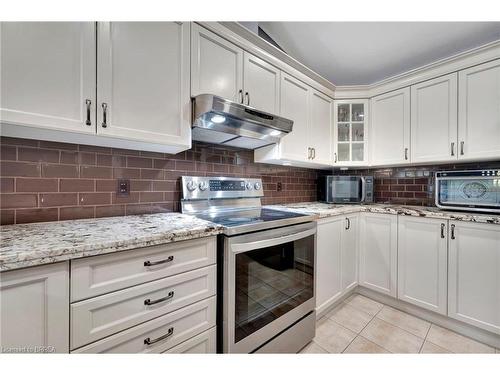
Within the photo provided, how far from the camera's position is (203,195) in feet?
5.38

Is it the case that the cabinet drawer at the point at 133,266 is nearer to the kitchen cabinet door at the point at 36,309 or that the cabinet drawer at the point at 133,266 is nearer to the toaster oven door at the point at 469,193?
the kitchen cabinet door at the point at 36,309

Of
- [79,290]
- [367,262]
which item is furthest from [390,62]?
[79,290]

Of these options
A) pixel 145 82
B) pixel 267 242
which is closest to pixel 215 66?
pixel 145 82

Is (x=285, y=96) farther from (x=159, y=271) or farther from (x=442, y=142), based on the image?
(x=159, y=271)

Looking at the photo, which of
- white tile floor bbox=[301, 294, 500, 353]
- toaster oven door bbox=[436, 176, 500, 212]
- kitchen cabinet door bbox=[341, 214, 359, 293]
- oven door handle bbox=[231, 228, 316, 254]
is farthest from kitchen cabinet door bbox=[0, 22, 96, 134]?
toaster oven door bbox=[436, 176, 500, 212]

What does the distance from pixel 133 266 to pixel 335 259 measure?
1657 millimetres

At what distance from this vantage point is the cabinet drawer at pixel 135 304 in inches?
29.4

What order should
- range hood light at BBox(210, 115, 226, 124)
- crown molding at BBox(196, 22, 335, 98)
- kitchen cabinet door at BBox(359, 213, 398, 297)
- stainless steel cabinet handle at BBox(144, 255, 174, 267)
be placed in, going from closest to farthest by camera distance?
stainless steel cabinet handle at BBox(144, 255, 174, 267) < range hood light at BBox(210, 115, 226, 124) < crown molding at BBox(196, 22, 335, 98) < kitchen cabinet door at BBox(359, 213, 398, 297)

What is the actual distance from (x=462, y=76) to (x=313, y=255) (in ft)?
6.56

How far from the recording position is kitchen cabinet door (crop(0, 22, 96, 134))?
826 millimetres

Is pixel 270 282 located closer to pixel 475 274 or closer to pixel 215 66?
pixel 215 66

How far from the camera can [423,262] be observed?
1.79 metres

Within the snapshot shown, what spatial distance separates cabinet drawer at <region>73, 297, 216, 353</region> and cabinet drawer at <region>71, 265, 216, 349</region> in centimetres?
3

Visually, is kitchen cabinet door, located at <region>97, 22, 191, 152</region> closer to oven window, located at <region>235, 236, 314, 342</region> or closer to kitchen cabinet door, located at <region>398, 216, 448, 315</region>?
oven window, located at <region>235, 236, 314, 342</region>
